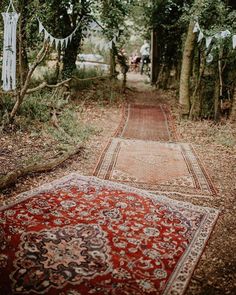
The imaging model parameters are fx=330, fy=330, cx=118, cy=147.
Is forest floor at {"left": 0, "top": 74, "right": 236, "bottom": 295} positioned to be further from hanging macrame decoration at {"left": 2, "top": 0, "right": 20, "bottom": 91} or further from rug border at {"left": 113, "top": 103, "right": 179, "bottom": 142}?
hanging macrame decoration at {"left": 2, "top": 0, "right": 20, "bottom": 91}

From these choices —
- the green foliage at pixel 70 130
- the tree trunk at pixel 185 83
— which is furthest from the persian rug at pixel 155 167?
the tree trunk at pixel 185 83

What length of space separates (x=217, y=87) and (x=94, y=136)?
3.77 metres

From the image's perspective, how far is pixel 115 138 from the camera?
24.2 ft

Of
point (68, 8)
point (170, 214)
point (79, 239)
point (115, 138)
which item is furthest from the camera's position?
point (68, 8)

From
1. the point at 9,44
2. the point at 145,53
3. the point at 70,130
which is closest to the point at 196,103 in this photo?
the point at 70,130

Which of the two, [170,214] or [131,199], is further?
[131,199]

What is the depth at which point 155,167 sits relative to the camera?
5.82m

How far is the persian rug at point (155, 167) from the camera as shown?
5.10m

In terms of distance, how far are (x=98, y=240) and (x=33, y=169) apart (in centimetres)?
202

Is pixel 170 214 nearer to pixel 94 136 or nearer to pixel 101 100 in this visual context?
pixel 94 136

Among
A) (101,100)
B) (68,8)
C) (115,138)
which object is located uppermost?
(68,8)

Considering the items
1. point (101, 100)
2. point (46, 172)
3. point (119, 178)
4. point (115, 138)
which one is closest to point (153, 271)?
point (119, 178)

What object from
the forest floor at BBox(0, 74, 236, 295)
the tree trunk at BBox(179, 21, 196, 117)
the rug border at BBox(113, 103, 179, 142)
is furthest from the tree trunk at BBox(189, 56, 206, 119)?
the rug border at BBox(113, 103, 179, 142)

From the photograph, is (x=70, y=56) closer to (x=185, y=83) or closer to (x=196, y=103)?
(x=185, y=83)
